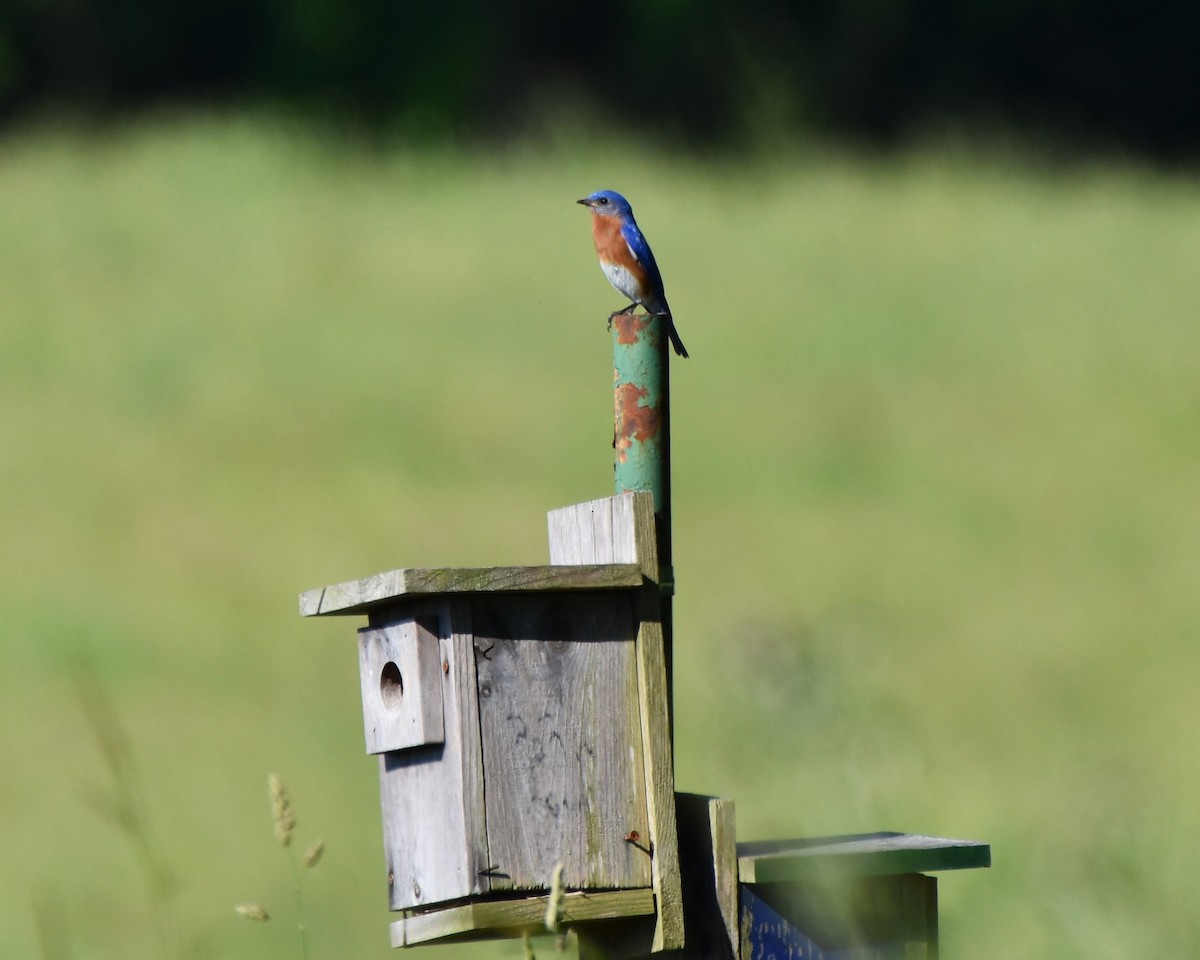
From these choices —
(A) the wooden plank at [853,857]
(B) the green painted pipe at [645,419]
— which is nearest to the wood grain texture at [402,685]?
(B) the green painted pipe at [645,419]

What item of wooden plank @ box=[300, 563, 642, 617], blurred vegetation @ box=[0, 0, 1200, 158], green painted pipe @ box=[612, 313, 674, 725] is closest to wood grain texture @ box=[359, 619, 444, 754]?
wooden plank @ box=[300, 563, 642, 617]

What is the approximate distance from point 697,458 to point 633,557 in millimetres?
10393

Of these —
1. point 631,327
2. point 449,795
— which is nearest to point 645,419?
point 631,327

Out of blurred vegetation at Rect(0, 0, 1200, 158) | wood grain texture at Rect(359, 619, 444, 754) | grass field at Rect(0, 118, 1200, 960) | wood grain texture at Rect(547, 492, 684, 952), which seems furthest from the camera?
blurred vegetation at Rect(0, 0, 1200, 158)

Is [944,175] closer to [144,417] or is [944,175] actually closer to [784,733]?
[144,417]

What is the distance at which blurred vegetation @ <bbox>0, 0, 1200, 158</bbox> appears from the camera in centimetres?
2458

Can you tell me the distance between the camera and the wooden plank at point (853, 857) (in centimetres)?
263

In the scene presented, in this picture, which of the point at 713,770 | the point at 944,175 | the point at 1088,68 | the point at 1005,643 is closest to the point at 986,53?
the point at 1088,68

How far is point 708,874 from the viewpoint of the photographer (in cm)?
278

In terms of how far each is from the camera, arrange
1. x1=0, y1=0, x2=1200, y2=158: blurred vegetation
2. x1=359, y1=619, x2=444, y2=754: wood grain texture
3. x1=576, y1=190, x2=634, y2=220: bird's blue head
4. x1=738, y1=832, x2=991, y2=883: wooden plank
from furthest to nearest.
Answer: x1=0, y1=0, x2=1200, y2=158: blurred vegetation
x1=576, y1=190, x2=634, y2=220: bird's blue head
x1=359, y1=619, x2=444, y2=754: wood grain texture
x1=738, y1=832, x2=991, y2=883: wooden plank

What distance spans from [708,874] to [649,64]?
24843 mm

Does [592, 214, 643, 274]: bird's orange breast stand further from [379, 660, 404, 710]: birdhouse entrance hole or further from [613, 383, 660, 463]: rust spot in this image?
[379, 660, 404, 710]: birdhouse entrance hole

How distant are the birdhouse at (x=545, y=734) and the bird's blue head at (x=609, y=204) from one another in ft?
5.92

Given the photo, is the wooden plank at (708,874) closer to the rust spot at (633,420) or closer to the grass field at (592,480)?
the grass field at (592,480)
